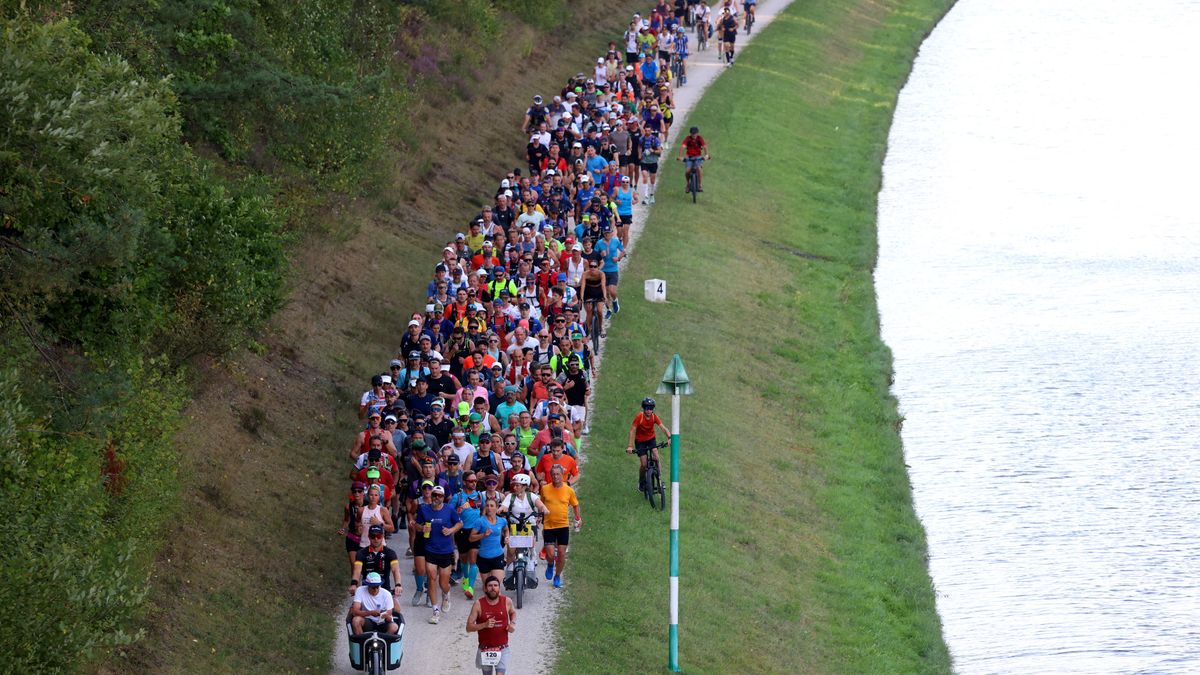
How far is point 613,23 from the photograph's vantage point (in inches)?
2552

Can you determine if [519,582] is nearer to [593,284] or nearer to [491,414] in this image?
[491,414]

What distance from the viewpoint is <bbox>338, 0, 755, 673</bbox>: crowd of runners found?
2181cm

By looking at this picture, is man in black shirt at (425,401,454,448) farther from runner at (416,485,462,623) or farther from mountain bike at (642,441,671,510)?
mountain bike at (642,441,671,510)

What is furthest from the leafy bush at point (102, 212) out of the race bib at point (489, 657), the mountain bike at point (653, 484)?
the mountain bike at point (653, 484)

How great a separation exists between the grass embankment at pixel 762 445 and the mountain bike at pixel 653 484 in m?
0.30

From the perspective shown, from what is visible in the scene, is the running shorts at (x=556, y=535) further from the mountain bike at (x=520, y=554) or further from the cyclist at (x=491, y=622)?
the cyclist at (x=491, y=622)

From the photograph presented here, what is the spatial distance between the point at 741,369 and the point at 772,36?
114ft

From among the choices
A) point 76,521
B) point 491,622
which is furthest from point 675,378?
point 76,521

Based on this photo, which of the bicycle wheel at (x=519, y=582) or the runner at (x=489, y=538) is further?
the bicycle wheel at (x=519, y=582)

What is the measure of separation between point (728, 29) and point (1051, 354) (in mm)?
23618

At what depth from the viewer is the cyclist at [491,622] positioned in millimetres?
19516

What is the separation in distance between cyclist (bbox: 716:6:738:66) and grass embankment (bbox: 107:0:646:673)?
49.6 feet

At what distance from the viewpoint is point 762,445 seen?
32.2m

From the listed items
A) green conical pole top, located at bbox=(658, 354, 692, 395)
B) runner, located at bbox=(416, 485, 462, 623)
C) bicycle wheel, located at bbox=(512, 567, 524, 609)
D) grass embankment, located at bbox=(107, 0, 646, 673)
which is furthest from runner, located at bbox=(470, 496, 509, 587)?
green conical pole top, located at bbox=(658, 354, 692, 395)
